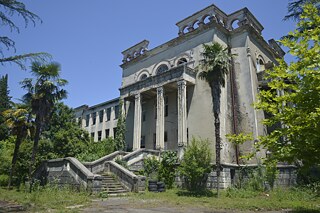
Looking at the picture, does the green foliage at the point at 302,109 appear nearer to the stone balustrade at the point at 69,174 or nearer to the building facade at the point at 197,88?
the stone balustrade at the point at 69,174

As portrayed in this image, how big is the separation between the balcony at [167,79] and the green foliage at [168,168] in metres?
7.18

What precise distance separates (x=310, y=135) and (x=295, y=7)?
759cm

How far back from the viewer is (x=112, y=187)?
17.4 metres

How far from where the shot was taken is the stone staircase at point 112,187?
648 inches

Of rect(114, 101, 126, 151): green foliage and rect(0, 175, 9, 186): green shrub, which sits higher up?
rect(114, 101, 126, 151): green foliage

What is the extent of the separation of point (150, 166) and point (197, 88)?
893 cm

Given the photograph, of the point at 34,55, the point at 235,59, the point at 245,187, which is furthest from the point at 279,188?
the point at 34,55

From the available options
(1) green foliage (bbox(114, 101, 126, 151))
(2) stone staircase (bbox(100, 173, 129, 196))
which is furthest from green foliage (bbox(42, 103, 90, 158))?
(2) stone staircase (bbox(100, 173, 129, 196))

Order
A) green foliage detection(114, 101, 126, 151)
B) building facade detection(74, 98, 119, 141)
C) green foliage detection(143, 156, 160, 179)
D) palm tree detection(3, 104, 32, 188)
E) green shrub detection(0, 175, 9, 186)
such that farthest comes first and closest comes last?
building facade detection(74, 98, 119, 141), green foliage detection(114, 101, 126, 151), green shrub detection(0, 175, 9, 186), palm tree detection(3, 104, 32, 188), green foliage detection(143, 156, 160, 179)

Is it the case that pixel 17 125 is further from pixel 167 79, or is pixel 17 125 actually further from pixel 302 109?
pixel 302 109

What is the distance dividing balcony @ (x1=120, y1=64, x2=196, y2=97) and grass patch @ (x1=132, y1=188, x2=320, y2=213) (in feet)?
36.7

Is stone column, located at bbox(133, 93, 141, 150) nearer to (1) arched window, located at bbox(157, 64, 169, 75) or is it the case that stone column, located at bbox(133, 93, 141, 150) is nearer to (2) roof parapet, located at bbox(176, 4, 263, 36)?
(1) arched window, located at bbox(157, 64, 169, 75)

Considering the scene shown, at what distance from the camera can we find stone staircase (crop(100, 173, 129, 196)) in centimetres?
1645

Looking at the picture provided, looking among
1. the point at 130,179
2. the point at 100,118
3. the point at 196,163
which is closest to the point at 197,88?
the point at 196,163
